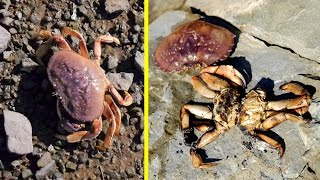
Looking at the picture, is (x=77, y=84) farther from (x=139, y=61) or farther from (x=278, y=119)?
(x=278, y=119)

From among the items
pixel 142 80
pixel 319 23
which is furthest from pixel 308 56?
pixel 142 80

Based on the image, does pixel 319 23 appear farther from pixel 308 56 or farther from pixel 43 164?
pixel 43 164

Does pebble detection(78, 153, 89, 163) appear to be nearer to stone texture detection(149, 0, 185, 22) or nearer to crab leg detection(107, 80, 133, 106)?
crab leg detection(107, 80, 133, 106)

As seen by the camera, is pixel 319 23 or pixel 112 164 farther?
pixel 112 164

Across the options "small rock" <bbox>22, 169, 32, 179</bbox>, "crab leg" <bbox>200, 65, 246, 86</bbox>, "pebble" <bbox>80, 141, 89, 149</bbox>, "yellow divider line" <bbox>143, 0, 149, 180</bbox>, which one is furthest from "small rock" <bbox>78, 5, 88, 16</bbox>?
"small rock" <bbox>22, 169, 32, 179</bbox>

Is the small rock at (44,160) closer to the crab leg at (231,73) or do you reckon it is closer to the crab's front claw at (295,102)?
the crab leg at (231,73)
